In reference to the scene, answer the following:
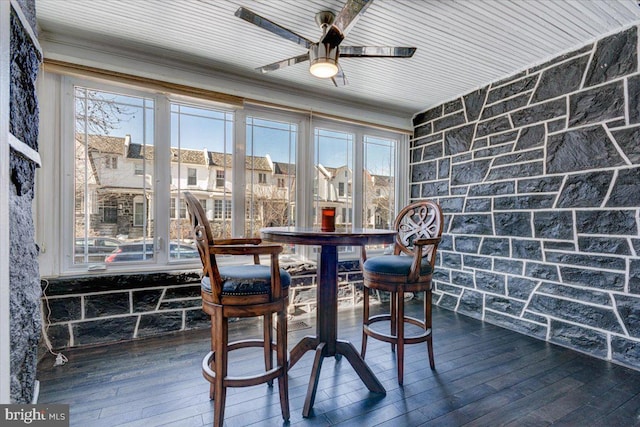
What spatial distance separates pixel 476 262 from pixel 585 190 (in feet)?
3.63

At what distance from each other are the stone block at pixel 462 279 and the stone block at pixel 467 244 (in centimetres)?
24

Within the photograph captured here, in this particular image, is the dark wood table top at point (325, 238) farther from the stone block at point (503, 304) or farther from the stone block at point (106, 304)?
the stone block at point (503, 304)

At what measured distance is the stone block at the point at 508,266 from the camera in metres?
2.71

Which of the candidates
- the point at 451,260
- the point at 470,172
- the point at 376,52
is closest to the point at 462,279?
the point at 451,260

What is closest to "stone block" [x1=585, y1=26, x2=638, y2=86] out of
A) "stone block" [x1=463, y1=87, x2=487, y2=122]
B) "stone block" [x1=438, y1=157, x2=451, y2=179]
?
"stone block" [x1=463, y1=87, x2=487, y2=122]

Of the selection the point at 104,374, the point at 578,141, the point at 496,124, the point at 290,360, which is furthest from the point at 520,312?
the point at 104,374

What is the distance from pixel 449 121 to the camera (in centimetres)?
340

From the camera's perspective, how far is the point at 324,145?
342 centimetres

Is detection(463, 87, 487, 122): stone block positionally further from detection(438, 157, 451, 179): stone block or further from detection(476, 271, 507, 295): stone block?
detection(476, 271, 507, 295): stone block

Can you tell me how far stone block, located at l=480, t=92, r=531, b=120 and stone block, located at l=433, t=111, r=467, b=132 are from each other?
245mm

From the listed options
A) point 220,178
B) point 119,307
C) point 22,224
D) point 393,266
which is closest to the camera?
point 22,224

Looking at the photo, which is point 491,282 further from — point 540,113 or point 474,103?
point 474,103

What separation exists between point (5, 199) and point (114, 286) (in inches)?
73.1

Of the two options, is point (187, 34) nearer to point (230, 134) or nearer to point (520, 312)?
point (230, 134)
